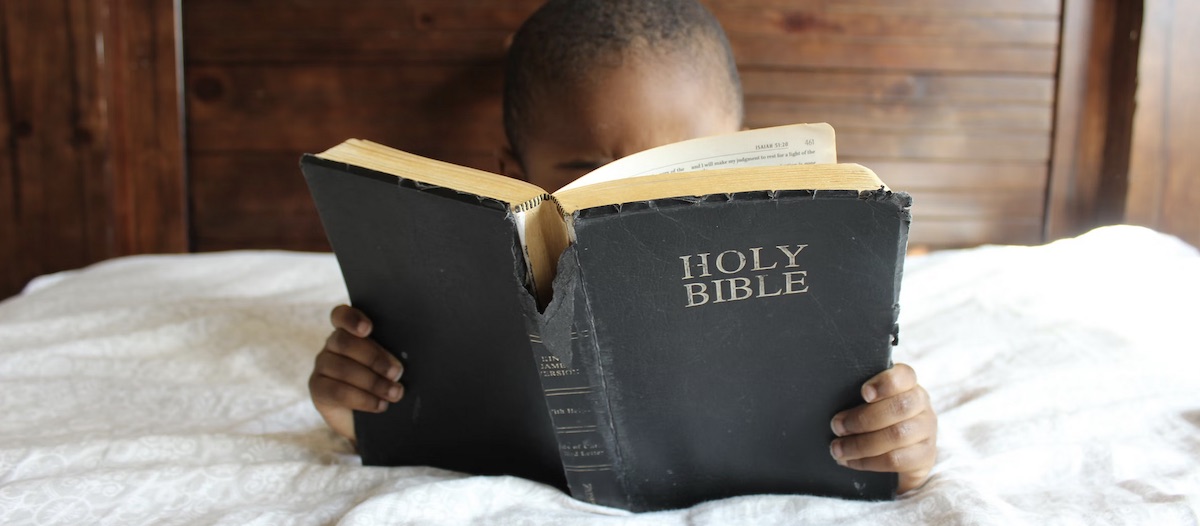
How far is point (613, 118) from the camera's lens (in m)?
0.79

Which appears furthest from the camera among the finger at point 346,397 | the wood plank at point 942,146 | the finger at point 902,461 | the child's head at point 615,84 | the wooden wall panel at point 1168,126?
the wood plank at point 942,146

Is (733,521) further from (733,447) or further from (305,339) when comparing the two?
(305,339)

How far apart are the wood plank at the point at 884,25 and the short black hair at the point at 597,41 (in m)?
0.57

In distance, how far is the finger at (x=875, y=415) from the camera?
54 centimetres

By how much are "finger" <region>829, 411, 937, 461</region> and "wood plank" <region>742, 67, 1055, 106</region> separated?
105 centimetres

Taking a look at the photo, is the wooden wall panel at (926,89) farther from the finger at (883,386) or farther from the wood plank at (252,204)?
the finger at (883,386)

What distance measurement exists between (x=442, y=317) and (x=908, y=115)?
1.21 metres

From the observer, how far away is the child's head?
79 cm

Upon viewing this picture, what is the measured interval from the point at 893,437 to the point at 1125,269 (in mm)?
788

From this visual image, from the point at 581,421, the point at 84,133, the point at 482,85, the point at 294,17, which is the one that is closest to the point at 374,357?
the point at 581,421

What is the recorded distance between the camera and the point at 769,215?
459 millimetres

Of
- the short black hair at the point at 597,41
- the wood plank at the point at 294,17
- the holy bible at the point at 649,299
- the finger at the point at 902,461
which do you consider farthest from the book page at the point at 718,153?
the wood plank at the point at 294,17

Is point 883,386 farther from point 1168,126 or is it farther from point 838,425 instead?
point 1168,126

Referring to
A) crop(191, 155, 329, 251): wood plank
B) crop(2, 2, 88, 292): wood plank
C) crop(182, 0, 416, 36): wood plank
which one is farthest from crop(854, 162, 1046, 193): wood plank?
crop(2, 2, 88, 292): wood plank
